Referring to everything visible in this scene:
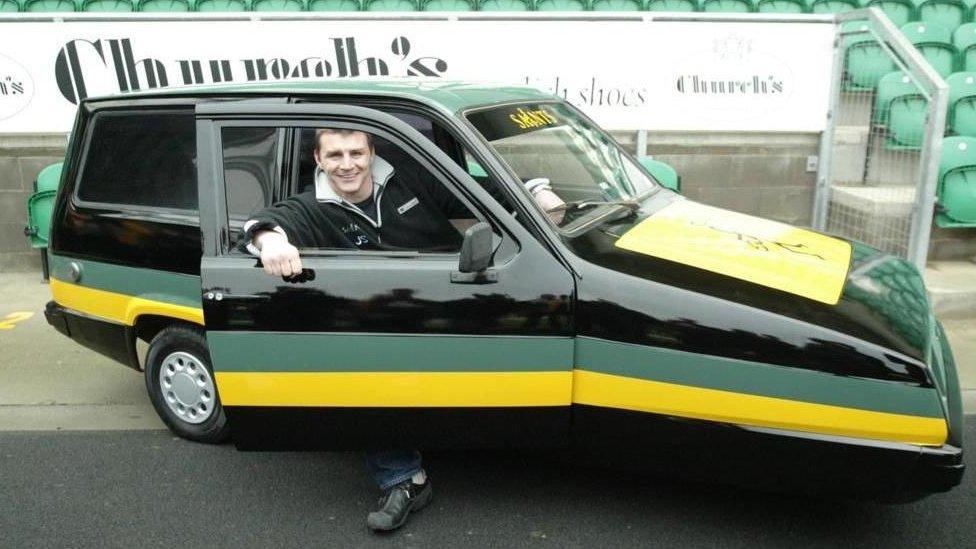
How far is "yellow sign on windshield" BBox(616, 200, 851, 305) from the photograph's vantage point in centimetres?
286

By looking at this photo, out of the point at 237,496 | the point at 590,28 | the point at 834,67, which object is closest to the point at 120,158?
the point at 237,496

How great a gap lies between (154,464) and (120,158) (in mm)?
1524

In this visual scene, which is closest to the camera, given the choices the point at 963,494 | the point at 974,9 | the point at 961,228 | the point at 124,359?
the point at 963,494

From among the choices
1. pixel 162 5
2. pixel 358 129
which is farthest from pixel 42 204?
pixel 358 129

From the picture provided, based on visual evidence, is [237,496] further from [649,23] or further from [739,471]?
[649,23]

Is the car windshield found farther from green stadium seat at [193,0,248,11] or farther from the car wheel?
green stadium seat at [193,0,248,11]

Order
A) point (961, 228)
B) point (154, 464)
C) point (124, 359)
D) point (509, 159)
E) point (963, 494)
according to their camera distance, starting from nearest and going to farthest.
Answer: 1. point (509, 159)
2. point (963, 494)
3. point (154, 464)
4. point (124, 359)
5. point (961, 228)

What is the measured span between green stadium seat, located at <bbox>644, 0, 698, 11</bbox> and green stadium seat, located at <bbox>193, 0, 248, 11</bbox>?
4.87 m

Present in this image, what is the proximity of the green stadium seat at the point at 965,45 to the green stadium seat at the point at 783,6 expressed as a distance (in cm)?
170

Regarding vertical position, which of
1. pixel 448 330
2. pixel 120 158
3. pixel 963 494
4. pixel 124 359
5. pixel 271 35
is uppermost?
pixel 271 35

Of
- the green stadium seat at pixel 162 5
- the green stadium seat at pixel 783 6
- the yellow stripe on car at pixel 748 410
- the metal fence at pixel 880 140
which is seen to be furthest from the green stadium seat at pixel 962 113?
the green stadium seat at pixel 162 5

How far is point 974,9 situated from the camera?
1020 cm

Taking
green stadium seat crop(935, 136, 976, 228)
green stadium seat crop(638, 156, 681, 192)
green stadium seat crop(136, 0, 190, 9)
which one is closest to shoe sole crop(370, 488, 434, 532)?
green stadium seat crop(638, 156, 681, 192)

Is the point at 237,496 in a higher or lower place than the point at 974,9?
lower
